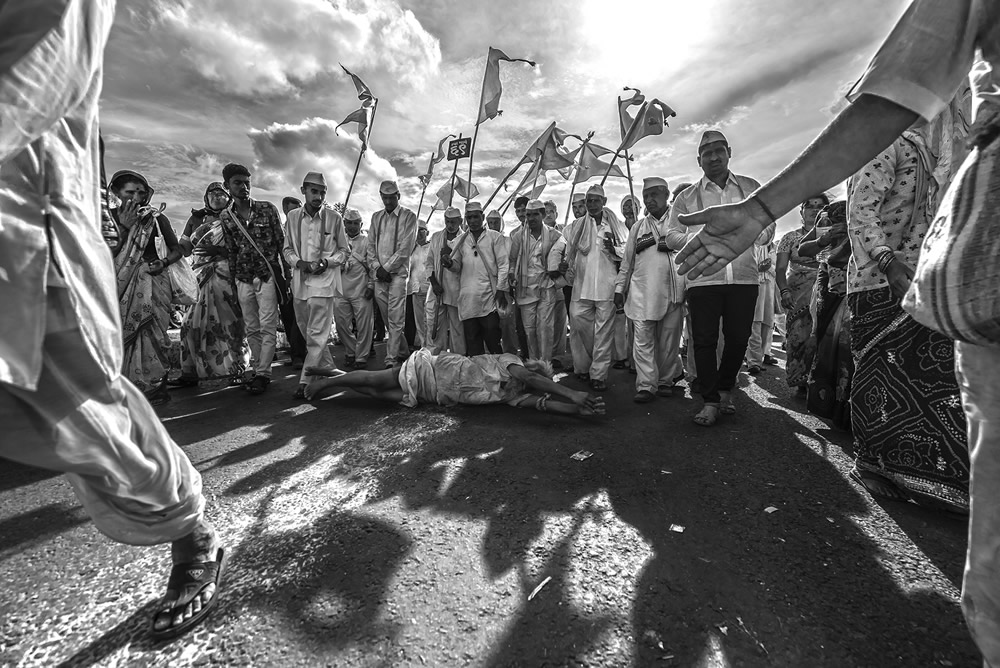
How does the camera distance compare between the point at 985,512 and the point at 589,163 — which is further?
the point at 589,163

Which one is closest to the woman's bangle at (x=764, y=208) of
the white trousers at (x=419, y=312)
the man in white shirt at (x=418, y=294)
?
the man in white shirt at (x=418, y=294)

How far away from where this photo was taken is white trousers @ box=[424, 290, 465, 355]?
19.5ft

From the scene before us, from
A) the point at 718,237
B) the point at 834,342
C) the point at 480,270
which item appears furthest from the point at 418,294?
the point at 718,237

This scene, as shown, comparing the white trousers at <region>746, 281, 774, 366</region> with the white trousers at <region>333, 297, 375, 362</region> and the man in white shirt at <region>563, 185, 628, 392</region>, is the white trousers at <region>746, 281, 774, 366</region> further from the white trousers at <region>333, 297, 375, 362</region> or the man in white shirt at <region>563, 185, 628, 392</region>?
the white trousers at <region>333, 297, 375, 362</region>

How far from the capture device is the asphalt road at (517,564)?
1326 millimetres

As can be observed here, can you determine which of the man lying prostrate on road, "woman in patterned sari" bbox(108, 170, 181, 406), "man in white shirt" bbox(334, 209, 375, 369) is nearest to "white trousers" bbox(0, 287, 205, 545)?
the man lying prostrate on road

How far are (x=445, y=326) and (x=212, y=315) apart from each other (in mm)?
2746

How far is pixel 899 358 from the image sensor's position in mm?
2223

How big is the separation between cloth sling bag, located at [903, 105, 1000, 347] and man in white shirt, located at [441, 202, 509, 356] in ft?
15.0

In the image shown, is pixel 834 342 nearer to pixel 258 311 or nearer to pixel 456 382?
pixel 456 382

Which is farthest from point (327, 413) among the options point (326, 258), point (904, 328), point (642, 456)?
point (904, 328)

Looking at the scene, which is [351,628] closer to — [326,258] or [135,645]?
[135,645]

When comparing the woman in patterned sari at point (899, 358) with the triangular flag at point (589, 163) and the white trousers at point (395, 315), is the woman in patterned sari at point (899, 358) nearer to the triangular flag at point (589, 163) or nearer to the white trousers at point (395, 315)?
the white trousers at point (395, 315)

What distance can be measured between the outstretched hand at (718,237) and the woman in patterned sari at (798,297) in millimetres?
3284
